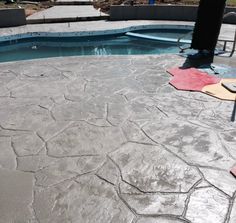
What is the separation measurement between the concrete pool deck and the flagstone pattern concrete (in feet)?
0.04

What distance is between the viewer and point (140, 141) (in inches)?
164

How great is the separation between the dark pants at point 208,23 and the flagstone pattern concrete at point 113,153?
94.1 inches

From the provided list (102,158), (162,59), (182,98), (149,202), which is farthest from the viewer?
(162,59)

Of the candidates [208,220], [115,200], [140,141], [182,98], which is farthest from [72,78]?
[208,220]

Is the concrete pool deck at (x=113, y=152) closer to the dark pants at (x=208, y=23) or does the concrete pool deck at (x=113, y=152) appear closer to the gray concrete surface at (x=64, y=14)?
the dark pants at (x=208, y=23)

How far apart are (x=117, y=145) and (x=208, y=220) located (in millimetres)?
1671

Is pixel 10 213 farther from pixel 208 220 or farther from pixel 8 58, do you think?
pixel 8 58

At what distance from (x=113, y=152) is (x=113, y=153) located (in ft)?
0.07

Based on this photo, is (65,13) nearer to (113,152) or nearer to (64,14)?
(64,14)

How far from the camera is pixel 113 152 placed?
12.9 ft

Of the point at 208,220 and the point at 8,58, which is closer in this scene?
the point at 208,220

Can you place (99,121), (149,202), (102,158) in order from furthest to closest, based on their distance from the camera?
(99,121) < (102,158) < (149,202)

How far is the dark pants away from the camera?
7.52 metres

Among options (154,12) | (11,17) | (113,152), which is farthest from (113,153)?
(154,12)
